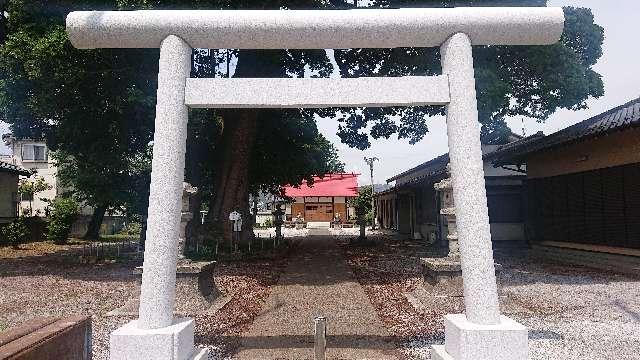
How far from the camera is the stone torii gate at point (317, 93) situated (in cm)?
445

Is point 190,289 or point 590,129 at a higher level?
point 590,129

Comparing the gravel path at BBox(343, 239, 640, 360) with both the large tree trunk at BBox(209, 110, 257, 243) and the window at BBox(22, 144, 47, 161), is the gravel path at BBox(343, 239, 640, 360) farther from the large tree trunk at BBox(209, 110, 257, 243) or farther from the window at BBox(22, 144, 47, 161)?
the window at BBox(22, 144, 47, 161)

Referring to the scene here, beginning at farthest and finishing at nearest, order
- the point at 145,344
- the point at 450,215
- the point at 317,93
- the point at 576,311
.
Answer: the point at 450,215, the point at 576,311, the point at 317,93, the point at 145,344

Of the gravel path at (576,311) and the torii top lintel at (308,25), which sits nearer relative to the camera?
the torii top lintel at (308,25)

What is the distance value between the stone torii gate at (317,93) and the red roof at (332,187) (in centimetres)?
4089

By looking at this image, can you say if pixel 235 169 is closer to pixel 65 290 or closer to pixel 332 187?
pixel 65 290

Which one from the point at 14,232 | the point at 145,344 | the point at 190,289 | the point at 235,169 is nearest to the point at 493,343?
the point at 145,344

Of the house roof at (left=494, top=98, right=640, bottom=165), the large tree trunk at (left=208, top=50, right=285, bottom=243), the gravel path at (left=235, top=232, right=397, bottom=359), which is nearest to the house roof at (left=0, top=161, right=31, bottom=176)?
the large tree trunk at (left=208, top=50, right=285, bottom=243)

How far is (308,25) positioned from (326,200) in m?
43.6

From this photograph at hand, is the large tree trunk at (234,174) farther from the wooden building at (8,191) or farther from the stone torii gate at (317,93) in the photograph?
the wooden building at (8,191)

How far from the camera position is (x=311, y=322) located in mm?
7812

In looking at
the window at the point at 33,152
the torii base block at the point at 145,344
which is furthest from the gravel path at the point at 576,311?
the window at the point at 33,152

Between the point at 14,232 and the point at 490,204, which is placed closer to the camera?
the point at 490,204

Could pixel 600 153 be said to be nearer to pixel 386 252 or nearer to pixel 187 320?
pixel 386 252
